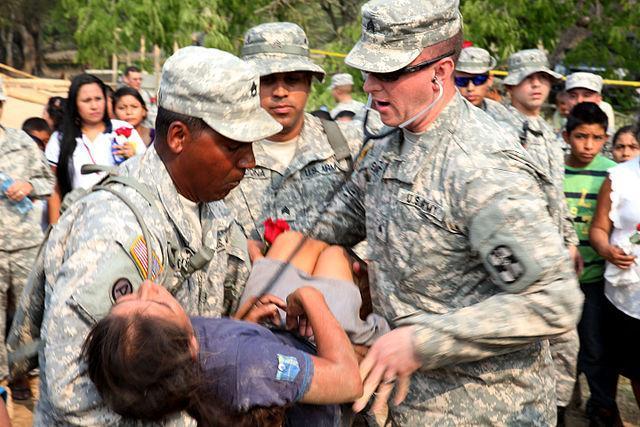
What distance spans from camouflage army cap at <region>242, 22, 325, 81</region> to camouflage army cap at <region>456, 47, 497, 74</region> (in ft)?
6.48

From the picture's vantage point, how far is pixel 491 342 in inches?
105

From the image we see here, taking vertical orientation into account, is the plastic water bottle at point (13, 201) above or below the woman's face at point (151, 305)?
below

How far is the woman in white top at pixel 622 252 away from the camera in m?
5.56

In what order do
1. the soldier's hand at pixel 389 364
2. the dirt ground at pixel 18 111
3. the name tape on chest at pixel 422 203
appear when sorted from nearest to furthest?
the soldier's hand at pixel 389 364
the name tape on chest at pixel 422 203
the dirt ground at pixel 18 111

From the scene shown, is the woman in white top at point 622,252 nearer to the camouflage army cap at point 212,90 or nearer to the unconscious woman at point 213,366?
the unconscious woman at point 213,366

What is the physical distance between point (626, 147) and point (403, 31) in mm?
4476

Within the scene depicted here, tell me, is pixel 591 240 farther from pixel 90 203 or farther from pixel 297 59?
pixel 90 203

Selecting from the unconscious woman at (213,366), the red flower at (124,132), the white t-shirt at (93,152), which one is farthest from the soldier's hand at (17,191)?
the unconscious woman at (213,366)

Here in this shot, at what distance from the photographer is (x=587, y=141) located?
20.2 feet

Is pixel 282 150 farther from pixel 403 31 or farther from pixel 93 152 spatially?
pixel 93 152

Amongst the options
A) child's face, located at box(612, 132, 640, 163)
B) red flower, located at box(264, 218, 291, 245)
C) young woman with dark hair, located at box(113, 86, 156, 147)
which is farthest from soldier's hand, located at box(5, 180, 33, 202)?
child's face, located at box(612, 132, 640, 163)

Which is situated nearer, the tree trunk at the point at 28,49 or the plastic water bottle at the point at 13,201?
the plastic water bottle at the point at 13,201

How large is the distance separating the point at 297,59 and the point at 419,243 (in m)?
2.09

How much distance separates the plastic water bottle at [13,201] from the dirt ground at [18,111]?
1438cm
